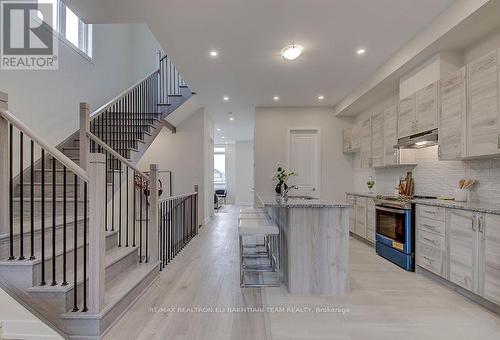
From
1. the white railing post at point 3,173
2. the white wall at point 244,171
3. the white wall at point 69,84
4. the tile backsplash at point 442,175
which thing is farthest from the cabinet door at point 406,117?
the white wall at point 244,171

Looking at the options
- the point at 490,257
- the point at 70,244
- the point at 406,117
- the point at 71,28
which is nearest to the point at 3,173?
the point at 70,244

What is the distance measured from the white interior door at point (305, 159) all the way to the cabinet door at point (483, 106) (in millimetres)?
4077

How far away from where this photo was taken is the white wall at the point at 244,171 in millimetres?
13867

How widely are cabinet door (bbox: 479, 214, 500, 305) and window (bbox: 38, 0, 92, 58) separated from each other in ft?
18.0

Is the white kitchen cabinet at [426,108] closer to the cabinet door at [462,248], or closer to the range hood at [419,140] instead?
the range hood at [419,140]

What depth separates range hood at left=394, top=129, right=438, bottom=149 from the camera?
363 cm

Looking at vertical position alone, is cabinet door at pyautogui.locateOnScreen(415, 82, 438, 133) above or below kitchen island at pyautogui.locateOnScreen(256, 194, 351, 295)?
above

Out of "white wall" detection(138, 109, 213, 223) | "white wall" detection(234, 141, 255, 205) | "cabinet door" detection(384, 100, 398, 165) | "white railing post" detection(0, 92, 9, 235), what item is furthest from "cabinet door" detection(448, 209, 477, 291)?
"white wall" detection(234, 141, 255, 205)

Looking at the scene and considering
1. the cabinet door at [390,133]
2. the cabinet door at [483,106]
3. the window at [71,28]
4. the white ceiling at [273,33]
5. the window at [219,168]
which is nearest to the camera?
the cabinet door at [483,106]

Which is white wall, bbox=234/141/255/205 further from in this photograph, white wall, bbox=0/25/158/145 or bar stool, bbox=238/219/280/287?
bar stool, bbox=238/219/280/287

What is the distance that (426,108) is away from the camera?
3750 mm

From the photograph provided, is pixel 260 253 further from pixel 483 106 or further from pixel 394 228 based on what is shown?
pixel 483 106

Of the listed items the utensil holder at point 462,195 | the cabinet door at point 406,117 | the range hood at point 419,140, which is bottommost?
the utensil holder at point 462,195

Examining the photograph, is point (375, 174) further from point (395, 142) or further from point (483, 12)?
point (483, 12)
